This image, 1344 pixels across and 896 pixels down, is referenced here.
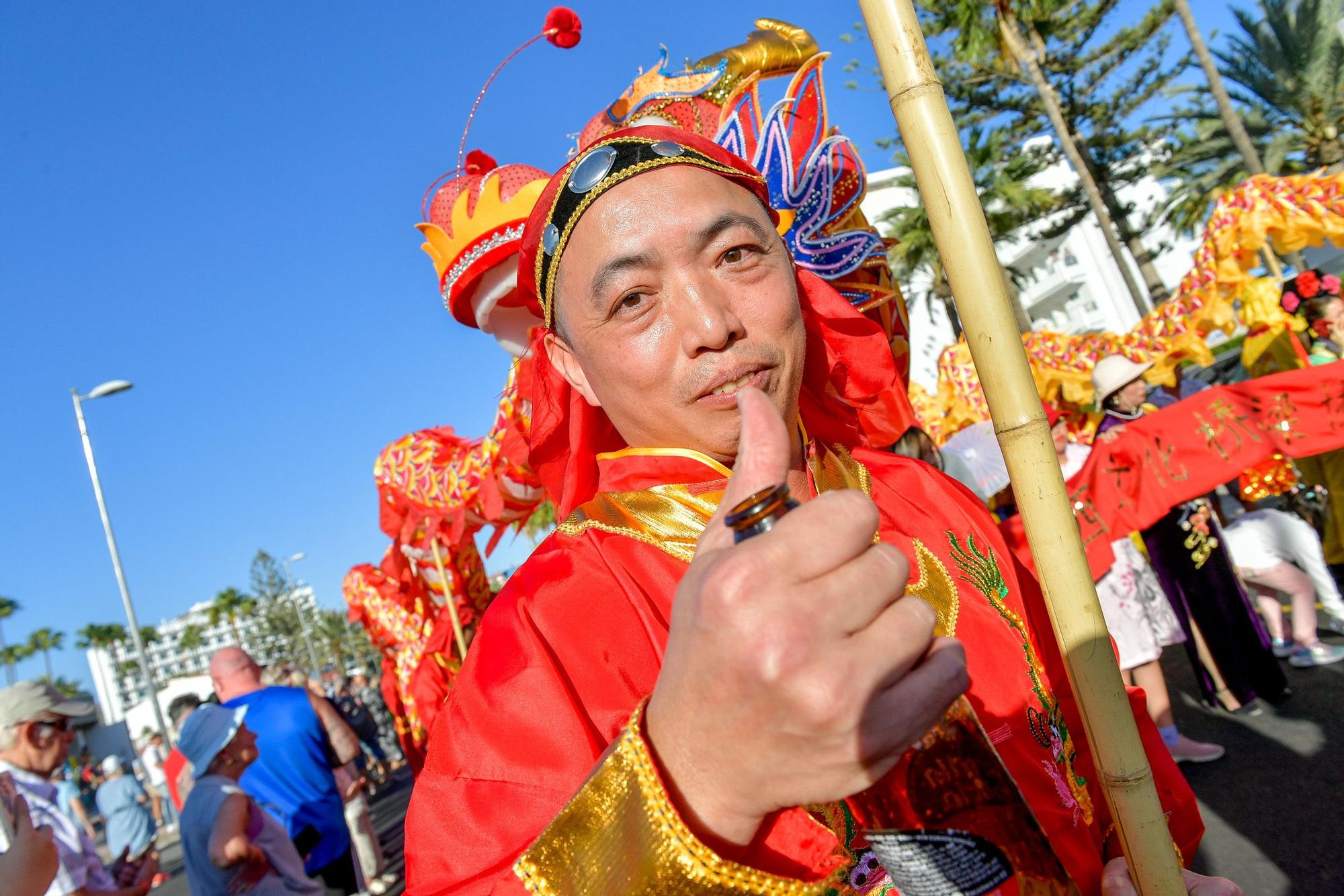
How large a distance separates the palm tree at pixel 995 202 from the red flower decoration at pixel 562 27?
17.9 meters

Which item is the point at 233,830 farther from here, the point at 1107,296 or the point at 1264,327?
the point at 1107,296

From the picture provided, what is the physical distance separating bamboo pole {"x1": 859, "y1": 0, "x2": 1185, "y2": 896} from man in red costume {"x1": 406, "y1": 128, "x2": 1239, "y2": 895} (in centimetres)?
14

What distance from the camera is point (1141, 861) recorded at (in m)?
1.13

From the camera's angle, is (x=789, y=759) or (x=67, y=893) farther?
(x=67, y=893)

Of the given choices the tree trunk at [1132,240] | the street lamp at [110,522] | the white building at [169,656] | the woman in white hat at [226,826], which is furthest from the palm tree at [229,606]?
the woman in white hat at [226,826]

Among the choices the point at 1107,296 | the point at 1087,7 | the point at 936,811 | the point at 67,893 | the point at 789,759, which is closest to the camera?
the point at 789,759

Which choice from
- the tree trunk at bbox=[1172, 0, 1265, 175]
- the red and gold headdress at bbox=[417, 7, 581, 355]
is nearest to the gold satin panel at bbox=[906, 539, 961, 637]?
the red and gold headdress at bbox=[417, 7, 581, 355]

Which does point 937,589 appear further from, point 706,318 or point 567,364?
point 567,364

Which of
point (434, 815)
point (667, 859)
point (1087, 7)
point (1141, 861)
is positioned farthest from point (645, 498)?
point (1087, 7)

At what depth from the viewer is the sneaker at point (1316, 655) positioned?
532 centimetres

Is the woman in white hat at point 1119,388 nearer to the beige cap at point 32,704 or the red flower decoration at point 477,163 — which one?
the red flower decoration at point 477,163

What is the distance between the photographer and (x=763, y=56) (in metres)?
2.62

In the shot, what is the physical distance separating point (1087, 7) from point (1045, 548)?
66.9ft

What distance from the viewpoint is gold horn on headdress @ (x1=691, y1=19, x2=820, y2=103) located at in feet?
8.42
